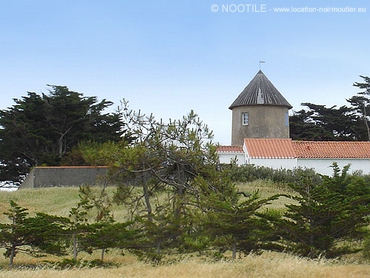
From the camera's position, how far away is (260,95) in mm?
46219

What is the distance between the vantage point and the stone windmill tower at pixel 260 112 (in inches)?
1802

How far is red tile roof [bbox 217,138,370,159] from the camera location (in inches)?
1497

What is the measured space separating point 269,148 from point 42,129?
13912mm

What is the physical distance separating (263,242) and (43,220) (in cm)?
510

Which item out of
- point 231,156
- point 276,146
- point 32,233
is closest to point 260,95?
point 231,156

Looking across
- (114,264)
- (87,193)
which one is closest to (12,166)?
(87,193)

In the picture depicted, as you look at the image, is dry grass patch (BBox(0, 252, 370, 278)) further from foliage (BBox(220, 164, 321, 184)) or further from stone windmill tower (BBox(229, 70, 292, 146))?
stone windmill tower (BBox(229, 70, 292, 146))

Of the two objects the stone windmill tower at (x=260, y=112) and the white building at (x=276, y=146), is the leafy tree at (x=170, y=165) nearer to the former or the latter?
the white building at (x=276, y=146)

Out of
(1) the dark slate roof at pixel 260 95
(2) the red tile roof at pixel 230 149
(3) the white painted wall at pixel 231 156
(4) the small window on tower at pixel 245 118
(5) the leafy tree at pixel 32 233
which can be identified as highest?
(1) the dark slate roof at pixel 260 95

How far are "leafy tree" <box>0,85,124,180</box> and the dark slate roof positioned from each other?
416 inches

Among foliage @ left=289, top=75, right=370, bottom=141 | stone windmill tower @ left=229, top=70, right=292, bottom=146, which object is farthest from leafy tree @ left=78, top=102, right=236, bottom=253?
foliage @ left=289, top=75, right=370, bottom=141

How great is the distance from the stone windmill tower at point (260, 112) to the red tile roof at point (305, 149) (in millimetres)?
6075

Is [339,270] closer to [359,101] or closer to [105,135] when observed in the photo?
[105,135]

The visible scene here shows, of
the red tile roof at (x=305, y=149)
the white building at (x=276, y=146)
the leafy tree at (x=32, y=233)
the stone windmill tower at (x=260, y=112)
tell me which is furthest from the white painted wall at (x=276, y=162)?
the leafy tree at (x=32, y=233)
